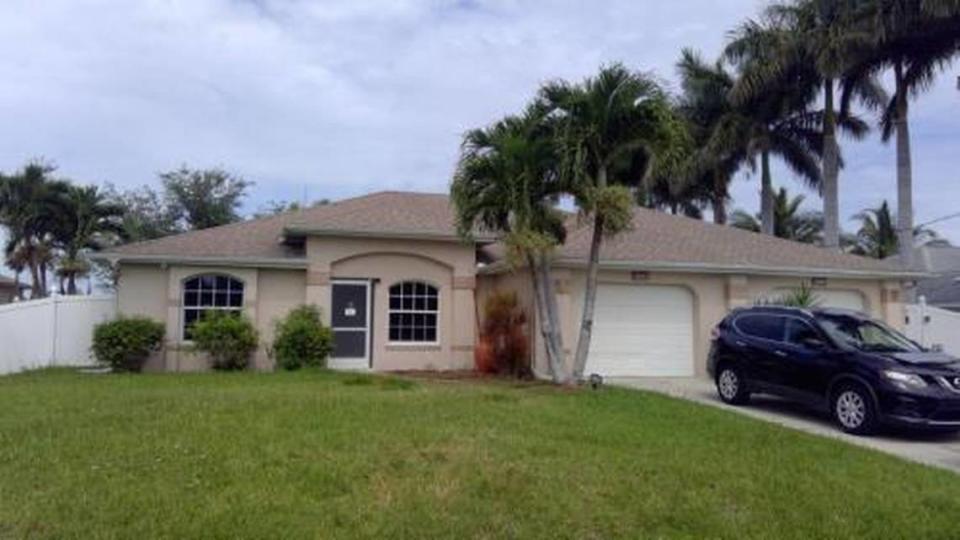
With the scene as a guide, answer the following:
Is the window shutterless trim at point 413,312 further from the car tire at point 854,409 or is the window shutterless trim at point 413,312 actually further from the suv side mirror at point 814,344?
the car tire at point 854,409

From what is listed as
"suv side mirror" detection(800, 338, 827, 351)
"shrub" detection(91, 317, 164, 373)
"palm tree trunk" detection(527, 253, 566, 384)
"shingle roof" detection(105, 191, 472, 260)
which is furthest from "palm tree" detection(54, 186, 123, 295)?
"suv side mirror" detection(800, 338, 827, 351)

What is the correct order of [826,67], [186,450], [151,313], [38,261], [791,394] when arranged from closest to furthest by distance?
1. [186,450]
2. [791,394]
3. [151,313]
4. [826,67]
5. [38,261]

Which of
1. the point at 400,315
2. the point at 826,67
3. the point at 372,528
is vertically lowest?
the point at 372,528

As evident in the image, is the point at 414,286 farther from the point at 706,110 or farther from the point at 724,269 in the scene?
the point at 706,110

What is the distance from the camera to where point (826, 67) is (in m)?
29.9

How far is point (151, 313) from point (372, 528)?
15467 mm

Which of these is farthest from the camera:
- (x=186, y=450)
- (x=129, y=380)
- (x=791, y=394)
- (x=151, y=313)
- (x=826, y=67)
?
(x=826, y=67)

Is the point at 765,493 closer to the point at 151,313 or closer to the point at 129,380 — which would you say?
the point at 129,380

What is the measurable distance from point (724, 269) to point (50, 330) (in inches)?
650

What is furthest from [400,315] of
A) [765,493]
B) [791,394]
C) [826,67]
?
[826,67]

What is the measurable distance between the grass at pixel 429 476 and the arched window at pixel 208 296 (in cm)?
819

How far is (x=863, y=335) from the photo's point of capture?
14383mm

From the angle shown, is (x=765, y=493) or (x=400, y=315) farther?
(x=400, y=315)

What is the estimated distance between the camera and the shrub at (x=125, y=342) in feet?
64.6
